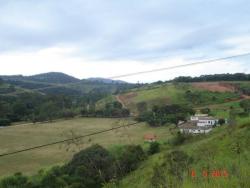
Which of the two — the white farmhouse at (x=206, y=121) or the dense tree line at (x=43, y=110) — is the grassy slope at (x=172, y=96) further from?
the white farmhouse at (x=206, y=121)

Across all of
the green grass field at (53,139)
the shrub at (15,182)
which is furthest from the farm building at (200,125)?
the shrub at (15,182)

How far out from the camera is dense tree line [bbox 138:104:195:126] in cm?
7526

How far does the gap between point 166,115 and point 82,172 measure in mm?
46781

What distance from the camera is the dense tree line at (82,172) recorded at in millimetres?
32969

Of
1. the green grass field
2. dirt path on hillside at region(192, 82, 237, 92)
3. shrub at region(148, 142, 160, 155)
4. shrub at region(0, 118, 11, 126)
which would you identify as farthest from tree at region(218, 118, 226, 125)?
shrub at region(0, 118, 11, 126)

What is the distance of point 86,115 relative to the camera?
299ft

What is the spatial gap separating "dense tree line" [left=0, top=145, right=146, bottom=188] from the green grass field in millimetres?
8275

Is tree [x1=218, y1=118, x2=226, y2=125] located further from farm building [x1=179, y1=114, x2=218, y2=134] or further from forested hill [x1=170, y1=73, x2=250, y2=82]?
forested hill [x1=170, y1=73, x2=250, y2=82]

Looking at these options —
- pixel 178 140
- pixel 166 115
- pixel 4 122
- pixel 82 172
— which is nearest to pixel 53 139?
pixel 4 122

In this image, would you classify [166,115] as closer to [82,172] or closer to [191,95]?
[191,95]

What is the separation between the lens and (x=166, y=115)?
79438 millimetres

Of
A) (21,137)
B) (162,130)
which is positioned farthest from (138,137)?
(21,137)

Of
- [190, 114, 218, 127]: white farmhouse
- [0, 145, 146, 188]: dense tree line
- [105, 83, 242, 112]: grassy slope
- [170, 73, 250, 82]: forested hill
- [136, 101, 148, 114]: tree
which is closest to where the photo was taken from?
[0, 145, 146, 188]: dense tree line

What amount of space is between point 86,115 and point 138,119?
1722 centimetres
